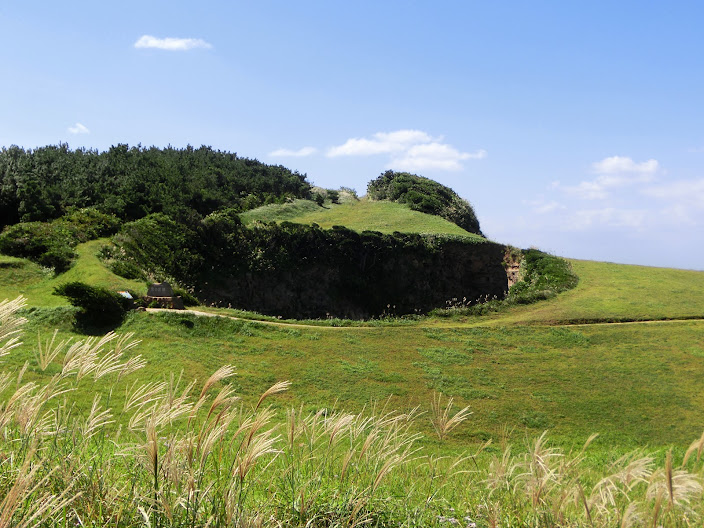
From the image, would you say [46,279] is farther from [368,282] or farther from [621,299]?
[621,299]

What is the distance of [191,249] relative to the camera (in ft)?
91.1

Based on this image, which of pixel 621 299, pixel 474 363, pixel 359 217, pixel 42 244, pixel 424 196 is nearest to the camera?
pixel 474 363

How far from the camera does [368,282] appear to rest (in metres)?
31.5

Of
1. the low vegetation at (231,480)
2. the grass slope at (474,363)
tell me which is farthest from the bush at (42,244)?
the low vegetation at (231,480)

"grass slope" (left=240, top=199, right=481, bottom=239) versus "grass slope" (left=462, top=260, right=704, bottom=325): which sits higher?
"grass slope" (left=240, top=199, right=481, bottom=239)

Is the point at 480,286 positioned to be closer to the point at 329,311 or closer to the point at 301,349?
the point at 329,311

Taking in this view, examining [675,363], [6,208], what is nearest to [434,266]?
[675,363]

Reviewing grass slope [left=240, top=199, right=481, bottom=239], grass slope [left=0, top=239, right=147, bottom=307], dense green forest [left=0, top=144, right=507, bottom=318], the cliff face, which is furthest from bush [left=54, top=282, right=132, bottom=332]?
grass slope [left=240, top=199, right=481, bottom=239]

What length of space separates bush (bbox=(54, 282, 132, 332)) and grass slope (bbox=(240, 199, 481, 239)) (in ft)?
57.1

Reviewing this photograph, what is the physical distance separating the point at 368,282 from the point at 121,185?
55.2 ft

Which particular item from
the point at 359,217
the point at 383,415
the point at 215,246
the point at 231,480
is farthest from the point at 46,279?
the point at 359,217

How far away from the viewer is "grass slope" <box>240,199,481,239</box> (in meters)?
36.0

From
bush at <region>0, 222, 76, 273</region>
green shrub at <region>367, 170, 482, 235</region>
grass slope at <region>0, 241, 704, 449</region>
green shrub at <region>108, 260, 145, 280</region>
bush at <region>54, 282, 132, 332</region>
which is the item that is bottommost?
grass slope at <region>0, 241, 704, 449</region>

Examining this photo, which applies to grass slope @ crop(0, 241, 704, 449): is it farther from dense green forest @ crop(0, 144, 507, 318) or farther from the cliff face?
the cliff face
